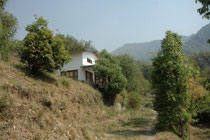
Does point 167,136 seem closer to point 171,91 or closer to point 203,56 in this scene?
point 171,91

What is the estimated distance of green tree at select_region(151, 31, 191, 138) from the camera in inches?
463

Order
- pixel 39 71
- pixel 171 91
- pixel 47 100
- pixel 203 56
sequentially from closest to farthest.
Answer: pixel 47 100 → pixel 171 91 → pixel 39 71 → pixel 203 56

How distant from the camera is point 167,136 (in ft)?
35.7

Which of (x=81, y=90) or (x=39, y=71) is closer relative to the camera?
(x=39, y=71)

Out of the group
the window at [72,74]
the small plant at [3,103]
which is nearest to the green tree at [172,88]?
the small plant at [3,103]

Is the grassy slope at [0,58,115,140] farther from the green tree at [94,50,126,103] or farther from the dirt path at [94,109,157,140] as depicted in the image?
the green tree at [94,50,126,103]

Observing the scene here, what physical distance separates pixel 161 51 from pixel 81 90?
8.71 meters

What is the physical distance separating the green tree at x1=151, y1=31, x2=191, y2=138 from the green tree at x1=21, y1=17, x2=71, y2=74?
7.63 meters

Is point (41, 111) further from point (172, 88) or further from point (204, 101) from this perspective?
point (204, 101)

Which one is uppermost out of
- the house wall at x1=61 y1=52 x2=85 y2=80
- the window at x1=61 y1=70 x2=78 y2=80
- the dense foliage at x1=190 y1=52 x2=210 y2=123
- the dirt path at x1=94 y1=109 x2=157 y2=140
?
the house wall at x1=61 y1=52 x2=85 y2=80

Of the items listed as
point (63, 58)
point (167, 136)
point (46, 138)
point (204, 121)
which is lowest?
point (204, 121)

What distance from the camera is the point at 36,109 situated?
7.84 m

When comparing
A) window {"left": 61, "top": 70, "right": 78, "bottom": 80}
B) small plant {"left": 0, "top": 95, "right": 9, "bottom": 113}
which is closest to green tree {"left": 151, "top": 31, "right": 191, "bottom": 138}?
small plant {"left": 0, "top": 95, "right": 9, "bottom": 113}

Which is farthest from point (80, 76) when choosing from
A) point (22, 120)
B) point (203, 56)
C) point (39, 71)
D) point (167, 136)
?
point (203, 56)
